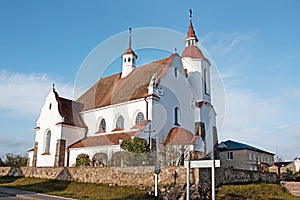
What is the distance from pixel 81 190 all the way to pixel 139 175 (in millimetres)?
3719

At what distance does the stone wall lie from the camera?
17.1m

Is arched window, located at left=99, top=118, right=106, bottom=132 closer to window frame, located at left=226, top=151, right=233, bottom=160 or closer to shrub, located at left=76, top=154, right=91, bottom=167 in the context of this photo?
shrub, located at left=76, top=154, right=91, bottom=167

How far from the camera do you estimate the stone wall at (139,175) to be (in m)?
17.1

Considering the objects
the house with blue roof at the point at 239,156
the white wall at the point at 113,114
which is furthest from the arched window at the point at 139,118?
the house with blue roof at the point at 239,156

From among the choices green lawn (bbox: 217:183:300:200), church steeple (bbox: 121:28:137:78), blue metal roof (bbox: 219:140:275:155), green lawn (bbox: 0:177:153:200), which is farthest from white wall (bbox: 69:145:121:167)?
blue metal roof (bbox: 219:140:275:155)

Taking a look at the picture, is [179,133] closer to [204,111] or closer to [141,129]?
[141,129]

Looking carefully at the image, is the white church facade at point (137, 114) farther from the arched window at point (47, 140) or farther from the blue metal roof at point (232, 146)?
the blue metal roof at point (232, 146)

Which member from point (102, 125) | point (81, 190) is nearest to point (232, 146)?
point (102, 125)

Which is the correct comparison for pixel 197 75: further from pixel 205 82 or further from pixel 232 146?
pixel 232 146

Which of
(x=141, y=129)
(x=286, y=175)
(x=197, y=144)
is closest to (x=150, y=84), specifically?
(x=141, y=129)

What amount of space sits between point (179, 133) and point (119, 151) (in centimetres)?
636

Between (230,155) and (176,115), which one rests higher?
(176,115)

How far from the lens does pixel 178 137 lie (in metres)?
27.6

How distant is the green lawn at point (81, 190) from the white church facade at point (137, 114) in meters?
5.48
